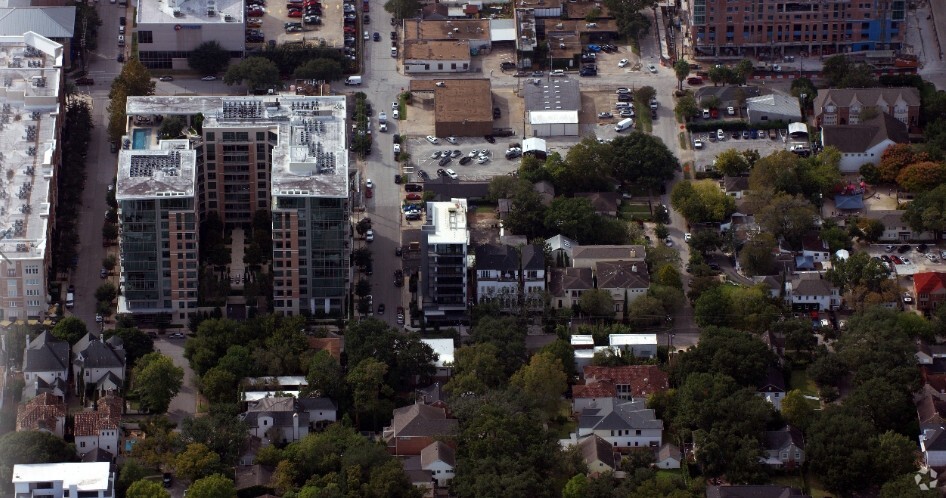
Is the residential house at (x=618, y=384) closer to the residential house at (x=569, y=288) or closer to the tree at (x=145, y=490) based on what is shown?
the residential house at (x=569, y=288)

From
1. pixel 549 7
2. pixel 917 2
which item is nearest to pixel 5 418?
pixel 549 7

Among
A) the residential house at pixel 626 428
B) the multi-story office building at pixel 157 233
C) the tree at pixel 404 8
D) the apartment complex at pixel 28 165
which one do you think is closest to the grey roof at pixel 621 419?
the residential house at pixel 626 428

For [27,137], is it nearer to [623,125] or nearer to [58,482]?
[58,482]

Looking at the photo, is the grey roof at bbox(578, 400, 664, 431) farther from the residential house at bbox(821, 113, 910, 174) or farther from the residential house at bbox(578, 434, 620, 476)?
the residential house at bbox(821, 113, 910, 174)

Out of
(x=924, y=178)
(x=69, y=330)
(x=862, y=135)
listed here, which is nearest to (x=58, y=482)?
(x=69, y=330)

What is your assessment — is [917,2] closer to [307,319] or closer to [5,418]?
[307,319]

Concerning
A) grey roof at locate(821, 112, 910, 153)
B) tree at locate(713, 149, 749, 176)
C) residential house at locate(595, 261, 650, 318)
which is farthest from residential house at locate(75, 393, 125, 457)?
grey roof at locate(821, 112, 910, 153)
